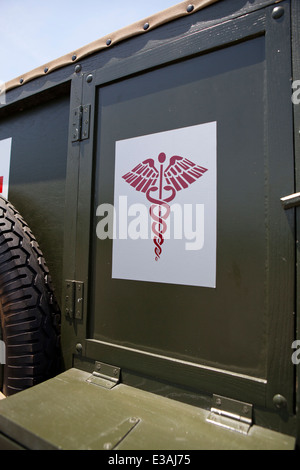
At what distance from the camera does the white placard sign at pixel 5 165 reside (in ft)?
5.89

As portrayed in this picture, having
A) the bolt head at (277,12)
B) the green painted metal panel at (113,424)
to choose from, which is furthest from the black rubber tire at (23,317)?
the bolt head at (277,12)

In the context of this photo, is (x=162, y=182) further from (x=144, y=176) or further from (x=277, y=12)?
(x=277, y=12)

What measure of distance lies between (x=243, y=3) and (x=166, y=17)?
0.31 meters

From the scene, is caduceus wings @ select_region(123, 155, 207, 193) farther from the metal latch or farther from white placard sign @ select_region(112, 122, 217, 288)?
the metal latch

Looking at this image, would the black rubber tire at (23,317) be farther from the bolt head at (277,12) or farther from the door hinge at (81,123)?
the bolt head at (277,12)

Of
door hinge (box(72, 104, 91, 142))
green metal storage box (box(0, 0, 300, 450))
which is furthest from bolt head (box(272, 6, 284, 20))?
door hinge (box(72, 104, 91, 142))

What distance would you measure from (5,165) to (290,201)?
1663mm

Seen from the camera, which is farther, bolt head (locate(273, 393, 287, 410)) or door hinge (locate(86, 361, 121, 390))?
door hinge (locate(86, 361, 121, 390))

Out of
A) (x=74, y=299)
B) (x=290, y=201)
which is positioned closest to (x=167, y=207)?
(x=290, y=201)

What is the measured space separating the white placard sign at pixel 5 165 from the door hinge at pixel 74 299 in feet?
2.75

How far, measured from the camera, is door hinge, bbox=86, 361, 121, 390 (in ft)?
3.91

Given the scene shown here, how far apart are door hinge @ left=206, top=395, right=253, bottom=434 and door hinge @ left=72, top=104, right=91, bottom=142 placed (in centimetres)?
125
